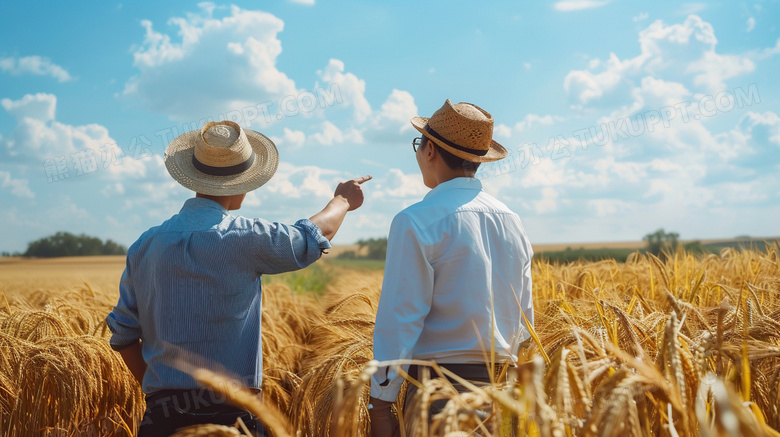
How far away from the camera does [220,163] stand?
2004mm

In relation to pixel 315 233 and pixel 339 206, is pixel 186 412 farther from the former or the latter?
pixel 339 206

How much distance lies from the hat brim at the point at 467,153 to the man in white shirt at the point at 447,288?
19 millimetres

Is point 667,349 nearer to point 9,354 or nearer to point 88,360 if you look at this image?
point 88,360

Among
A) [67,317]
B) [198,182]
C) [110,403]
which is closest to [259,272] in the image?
[198,182]

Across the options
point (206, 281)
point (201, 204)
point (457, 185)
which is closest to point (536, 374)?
point (457, 185)

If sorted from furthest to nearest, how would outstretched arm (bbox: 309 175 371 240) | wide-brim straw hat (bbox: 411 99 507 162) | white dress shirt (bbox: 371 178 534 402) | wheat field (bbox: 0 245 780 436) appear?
outstretched arm (bbox: 309 175 371 240), wide-brim straw hat (bbox: 411 99 507 162), white dress shirt (bbox: 371 178 534 402), wheat field (bbox: 0 245 780 436)

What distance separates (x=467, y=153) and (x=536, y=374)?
1.15 m

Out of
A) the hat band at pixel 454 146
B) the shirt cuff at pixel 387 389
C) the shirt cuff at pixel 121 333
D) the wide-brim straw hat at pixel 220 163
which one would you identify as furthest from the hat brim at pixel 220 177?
the shirt cuff at pixel 387 389

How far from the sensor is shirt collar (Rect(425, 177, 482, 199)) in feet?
5.97

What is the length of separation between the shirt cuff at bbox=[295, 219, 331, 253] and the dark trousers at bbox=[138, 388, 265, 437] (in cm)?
59

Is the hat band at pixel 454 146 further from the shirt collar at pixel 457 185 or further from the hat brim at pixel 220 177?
the hat brim at pixel 220 177

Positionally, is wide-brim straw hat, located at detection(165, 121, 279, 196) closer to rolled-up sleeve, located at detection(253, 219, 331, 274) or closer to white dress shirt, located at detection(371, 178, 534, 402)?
rolled-up sleeve, located at detection(253, 219, 331, 274)

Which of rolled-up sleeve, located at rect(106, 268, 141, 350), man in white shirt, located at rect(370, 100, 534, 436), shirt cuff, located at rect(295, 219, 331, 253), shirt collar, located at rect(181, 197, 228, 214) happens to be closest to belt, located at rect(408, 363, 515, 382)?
man in white shirt, located at rect(370, 100, 534, 436)

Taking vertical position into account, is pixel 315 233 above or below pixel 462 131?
below
